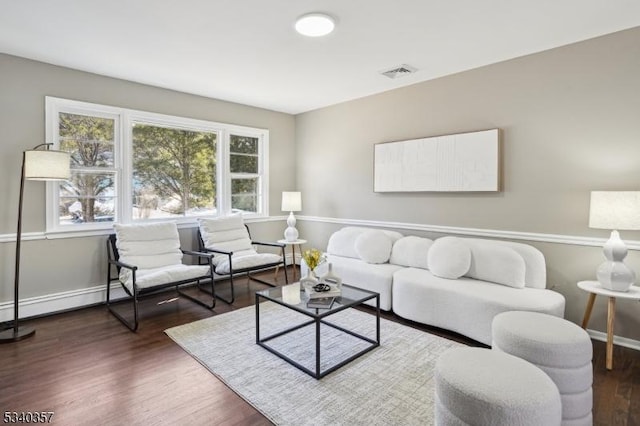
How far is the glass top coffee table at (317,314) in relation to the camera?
232cm

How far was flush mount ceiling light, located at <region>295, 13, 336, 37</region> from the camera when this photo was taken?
8.21ft

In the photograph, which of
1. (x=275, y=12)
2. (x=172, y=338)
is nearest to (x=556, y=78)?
(x=275, y=12)

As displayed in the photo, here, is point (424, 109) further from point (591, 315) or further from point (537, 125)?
point (591, 315)

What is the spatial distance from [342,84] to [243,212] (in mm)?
2377

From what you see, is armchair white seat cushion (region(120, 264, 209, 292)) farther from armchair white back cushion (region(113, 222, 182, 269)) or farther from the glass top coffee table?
the glass top coffee table

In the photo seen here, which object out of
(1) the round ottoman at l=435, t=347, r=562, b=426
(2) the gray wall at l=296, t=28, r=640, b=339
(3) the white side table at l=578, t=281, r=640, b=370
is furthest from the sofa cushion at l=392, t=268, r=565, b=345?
(1) the round ottoman at l=435, t=347, r=562, b=426

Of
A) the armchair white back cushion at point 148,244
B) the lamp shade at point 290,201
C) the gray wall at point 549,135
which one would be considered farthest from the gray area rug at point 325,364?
the lamp shade at point 290,201

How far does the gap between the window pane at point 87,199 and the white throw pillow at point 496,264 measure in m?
3.95

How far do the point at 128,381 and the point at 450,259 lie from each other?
9.05 feet

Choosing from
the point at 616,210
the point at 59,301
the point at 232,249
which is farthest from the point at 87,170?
the point at 616,210

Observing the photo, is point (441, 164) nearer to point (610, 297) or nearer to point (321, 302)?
point (610, 297)

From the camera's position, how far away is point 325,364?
245 cm

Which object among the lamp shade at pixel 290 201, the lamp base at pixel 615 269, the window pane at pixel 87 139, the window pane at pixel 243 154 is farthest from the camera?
the lamp shade at pixel 290 201

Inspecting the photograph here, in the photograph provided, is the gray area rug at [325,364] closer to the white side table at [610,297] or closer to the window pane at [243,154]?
the white side table at [610,297]
